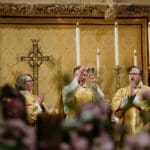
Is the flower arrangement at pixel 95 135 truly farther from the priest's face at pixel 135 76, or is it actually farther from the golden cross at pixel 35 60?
the golden cross at pixel 35 60

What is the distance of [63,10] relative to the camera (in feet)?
22.4

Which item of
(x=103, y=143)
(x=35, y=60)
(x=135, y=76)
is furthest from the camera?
(x=35, y=60)

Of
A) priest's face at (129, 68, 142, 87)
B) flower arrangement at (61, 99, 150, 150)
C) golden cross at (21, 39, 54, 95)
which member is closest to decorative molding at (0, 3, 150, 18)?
golden cross at (21, 39, 54, 95)

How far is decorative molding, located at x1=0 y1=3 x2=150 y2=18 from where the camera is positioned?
6.67m

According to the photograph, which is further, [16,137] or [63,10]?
[63,10]

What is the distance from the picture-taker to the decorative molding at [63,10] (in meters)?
6.67

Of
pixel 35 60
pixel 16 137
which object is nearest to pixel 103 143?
pixel 16 137

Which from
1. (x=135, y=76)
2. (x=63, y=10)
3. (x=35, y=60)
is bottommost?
(x=135, y=76)

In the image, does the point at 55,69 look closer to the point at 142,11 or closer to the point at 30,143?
the point at 142,11

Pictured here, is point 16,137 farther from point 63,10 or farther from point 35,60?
point 63,10

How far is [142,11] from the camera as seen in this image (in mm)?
6996

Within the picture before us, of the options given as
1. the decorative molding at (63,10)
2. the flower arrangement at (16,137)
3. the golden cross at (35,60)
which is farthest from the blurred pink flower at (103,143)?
the golden cross at (35,60)

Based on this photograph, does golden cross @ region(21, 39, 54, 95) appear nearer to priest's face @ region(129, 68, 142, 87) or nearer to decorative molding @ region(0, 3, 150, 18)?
decorative molding @ region(0, 3, 150, 18)

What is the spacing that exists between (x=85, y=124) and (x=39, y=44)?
566 cm
